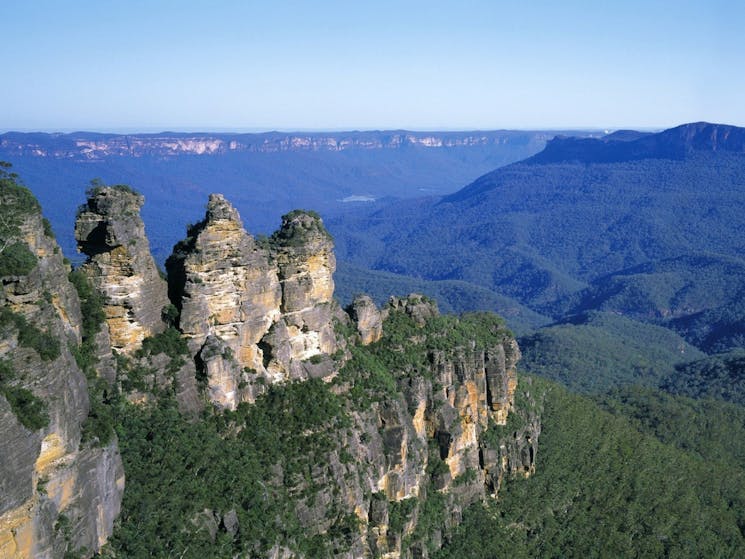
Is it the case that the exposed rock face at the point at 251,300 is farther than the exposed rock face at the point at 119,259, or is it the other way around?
the exposed rock face at the point at 251,300

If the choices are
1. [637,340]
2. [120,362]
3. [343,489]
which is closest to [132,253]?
[120,362]

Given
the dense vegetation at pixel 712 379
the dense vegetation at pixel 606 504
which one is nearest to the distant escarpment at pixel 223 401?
the dense vegetation at pixel 606 504

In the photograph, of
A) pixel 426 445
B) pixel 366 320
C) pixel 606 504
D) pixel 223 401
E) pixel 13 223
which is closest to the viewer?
pixel 13 223

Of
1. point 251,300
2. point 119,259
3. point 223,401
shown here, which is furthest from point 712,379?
point 119,259

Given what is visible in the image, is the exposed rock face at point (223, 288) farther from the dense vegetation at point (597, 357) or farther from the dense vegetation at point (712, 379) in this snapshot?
the dense vegetation at point (712, 379)

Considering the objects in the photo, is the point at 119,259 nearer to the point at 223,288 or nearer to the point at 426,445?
the point at 223,288

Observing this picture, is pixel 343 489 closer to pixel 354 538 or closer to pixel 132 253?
pixel 354 538

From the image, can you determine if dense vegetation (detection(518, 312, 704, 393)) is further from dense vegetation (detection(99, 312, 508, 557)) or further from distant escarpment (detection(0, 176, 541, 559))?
dense vegetation (detection(99, 312, 508, 557))
